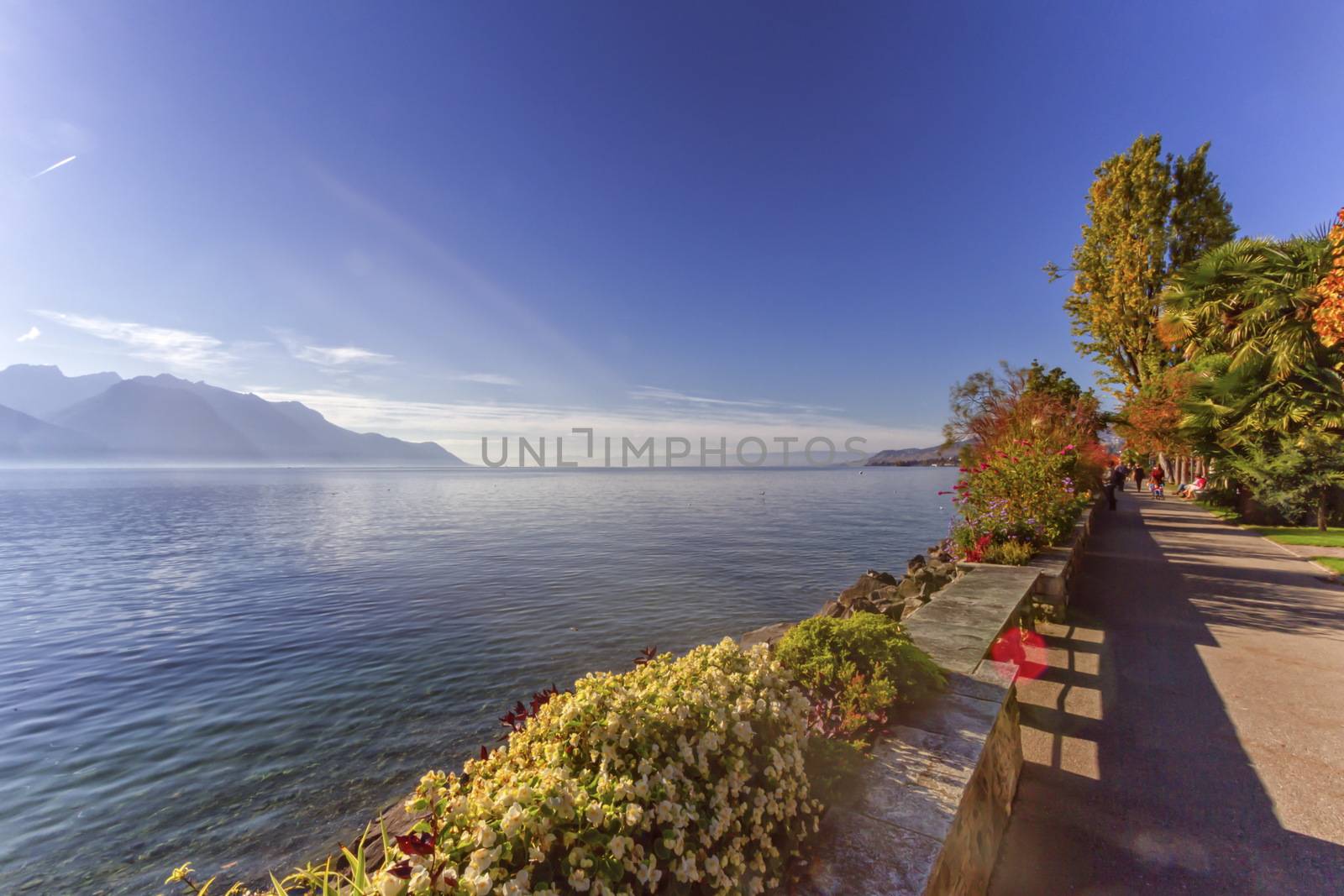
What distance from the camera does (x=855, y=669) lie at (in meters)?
3.46

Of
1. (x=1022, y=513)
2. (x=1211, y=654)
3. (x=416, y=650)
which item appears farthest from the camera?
(x=416, y=650)

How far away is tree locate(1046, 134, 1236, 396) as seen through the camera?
908 inches

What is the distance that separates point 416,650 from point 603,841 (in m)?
10.2

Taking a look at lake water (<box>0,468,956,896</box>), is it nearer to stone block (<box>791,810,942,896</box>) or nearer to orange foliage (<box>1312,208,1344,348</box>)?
stone block (<box>791,810,942,896</box>)

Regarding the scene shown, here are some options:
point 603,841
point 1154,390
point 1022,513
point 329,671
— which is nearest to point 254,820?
point 329,671

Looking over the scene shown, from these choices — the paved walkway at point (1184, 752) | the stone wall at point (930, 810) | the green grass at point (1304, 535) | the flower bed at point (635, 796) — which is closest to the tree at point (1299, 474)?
the green grass at point (1304, 535)

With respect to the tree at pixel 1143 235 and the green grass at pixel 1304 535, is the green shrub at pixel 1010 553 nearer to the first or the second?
the green grass at pixel 1304 535

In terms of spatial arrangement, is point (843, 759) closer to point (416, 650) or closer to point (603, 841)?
point (603, 841)

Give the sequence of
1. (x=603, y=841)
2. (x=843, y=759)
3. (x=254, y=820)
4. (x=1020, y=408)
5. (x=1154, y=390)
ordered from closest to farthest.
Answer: (x=603, y=841) < (x=843, y=759) < (x=254, y=820) < (x=1020, y=408) < (x=1154, y=390)

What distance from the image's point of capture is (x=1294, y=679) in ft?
19.4

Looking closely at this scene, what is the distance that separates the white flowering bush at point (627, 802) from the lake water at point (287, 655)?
494 centimetres

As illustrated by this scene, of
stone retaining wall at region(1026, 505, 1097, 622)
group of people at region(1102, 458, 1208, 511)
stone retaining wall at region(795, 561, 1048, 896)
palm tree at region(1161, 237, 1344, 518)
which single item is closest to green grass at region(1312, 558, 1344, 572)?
palm tree at region(1161, 237, 1344, 518)

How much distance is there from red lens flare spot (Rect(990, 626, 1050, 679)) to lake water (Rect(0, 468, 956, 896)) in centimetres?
568

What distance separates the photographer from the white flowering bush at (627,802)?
1688 mm
